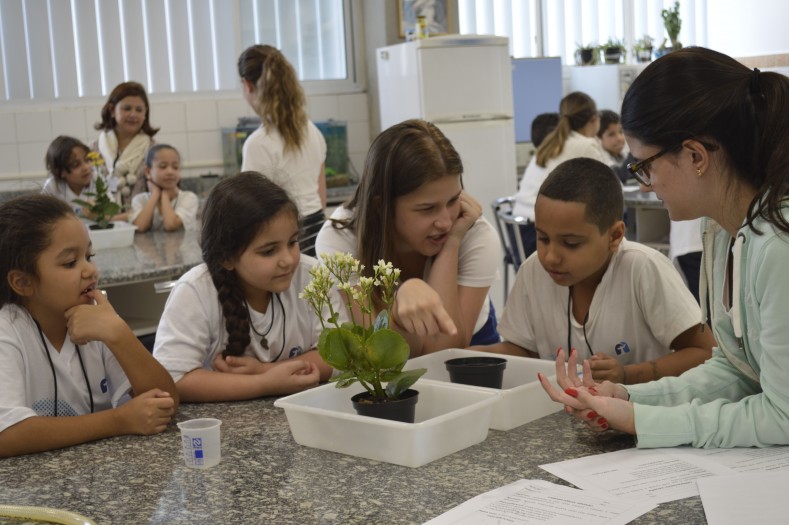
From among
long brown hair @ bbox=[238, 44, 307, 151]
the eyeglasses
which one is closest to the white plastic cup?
the eyeglasses

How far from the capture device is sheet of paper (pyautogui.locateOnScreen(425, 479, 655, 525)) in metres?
1.05

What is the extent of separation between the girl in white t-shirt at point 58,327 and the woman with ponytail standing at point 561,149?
118 inches

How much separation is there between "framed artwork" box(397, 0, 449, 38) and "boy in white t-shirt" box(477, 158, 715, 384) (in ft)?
13.4

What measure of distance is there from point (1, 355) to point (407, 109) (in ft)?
13.5

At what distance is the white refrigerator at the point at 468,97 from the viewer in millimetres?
5289

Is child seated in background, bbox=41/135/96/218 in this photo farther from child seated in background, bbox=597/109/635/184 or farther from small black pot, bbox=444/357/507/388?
child seated in background, bbox=597/109/635/184

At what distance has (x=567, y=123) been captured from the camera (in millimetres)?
4961

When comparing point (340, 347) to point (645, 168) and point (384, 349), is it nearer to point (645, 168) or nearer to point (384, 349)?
point (384, 349)

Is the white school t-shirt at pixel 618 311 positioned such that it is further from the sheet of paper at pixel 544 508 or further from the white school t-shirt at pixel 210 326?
the sheet of paper at pixel 544 508

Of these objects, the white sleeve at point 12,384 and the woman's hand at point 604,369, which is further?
the woman's hand at point 604,369

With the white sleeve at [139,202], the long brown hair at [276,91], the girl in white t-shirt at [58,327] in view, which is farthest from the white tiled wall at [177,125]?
the girl in white t-shirt at [58,327]

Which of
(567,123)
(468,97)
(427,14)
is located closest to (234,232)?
(567,123)

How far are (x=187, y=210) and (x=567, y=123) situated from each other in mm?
2166

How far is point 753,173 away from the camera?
1.31 m
